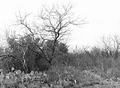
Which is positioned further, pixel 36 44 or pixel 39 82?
pixel 36 44

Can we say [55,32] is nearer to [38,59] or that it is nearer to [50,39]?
[50,39]

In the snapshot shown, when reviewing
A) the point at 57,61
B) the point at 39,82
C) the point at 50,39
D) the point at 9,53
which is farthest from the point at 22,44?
the point at 39,82

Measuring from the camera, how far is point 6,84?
731cm

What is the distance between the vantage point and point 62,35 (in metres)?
13.2

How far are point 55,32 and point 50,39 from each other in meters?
0.94

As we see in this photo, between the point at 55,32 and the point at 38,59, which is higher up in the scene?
the point at 55,32

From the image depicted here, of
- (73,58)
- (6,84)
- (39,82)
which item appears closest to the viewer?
(6,84)

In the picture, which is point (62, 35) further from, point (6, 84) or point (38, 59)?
point (6, 84)

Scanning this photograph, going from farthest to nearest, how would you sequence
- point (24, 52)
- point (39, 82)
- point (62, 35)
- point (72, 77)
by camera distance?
point (62, 35) < point (24, 52) < point (72, 77) < point (39, 82)

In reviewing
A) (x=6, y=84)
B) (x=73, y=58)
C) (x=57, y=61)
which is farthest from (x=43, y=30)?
(x=6, y=84)

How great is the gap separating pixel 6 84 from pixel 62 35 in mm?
7295

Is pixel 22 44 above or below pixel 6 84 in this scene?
above

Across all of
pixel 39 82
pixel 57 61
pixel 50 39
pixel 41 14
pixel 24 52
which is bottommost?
pixel 39 82

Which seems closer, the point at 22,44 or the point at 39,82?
the point at 39,82
